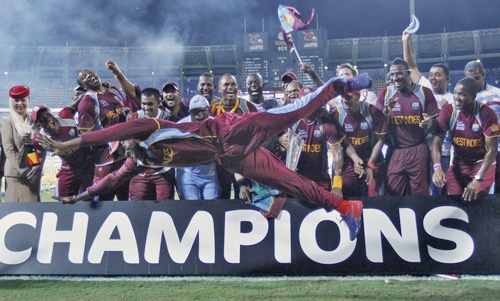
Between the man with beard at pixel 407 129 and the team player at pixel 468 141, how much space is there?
0.44ft

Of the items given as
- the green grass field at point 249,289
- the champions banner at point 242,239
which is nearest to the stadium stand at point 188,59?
the champions banner at point 242,239

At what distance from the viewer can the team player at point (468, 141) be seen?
4754mm

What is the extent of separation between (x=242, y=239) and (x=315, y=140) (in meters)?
1.21

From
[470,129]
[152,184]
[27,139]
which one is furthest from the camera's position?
[27,139]

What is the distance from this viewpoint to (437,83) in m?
5.41

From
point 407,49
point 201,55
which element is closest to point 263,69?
point 201,55

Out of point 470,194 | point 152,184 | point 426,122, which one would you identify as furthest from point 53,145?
point 470,194

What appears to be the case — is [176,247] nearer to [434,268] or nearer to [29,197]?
[29,197]

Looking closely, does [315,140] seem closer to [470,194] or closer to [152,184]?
[470,194]

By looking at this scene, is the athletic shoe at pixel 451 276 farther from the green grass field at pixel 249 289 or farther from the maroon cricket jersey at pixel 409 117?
the maroon cricket jersey at pixel 409 117

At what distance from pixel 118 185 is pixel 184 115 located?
3.10 ft

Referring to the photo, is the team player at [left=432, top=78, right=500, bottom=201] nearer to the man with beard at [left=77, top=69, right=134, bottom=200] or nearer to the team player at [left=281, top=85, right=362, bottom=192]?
the team player at [left=281, top=85, right=362, bottom=192]

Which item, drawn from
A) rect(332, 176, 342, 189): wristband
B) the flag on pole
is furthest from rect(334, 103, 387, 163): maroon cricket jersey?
the flag on pole

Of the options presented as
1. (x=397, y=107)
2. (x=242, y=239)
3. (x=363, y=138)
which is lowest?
(x=242, y=239)
